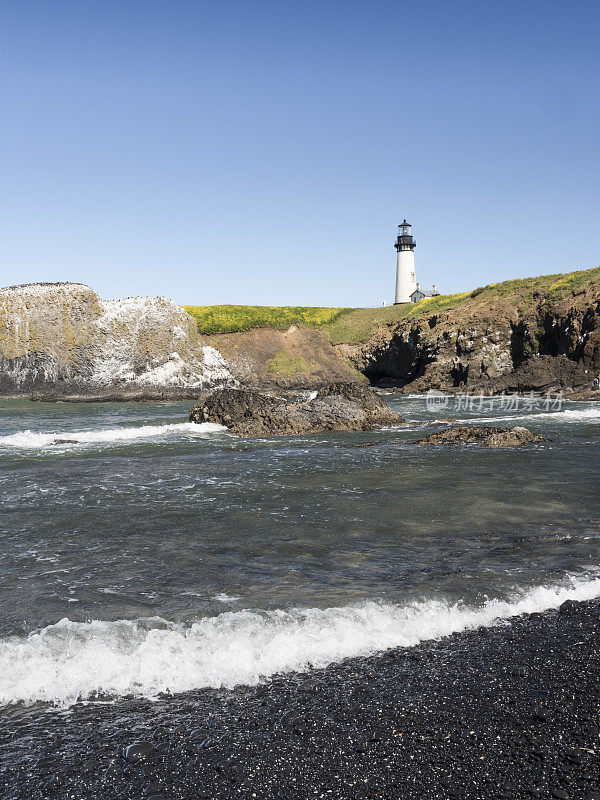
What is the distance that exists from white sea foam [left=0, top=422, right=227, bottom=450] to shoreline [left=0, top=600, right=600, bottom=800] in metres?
18.4

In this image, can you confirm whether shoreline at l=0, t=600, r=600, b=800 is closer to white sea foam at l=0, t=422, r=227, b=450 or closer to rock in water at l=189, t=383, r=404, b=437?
white sea foam at l=0, t=422, r=227, b=450

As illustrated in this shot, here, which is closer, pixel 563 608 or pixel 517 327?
pixel 563 608

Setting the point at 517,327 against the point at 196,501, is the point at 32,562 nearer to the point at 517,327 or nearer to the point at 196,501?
the point at 196,501

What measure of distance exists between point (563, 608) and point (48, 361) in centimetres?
5424

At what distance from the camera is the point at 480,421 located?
28188mm

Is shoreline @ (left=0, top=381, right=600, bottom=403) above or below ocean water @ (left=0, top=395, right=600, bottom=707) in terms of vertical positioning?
above

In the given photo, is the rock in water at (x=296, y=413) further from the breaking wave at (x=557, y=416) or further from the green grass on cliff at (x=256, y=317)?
the green grass on cliff at (x=256, y=317)

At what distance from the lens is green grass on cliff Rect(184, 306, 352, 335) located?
218ft

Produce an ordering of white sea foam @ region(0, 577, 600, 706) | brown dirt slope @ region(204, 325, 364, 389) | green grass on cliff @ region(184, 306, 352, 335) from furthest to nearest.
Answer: green grass on cliff @ region(184, 306, 352, 335), brown dirt slope @ region(204, 325, 364, 389), white sea foam @ region(0, 577, 600, 706)

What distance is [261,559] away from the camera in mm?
8109

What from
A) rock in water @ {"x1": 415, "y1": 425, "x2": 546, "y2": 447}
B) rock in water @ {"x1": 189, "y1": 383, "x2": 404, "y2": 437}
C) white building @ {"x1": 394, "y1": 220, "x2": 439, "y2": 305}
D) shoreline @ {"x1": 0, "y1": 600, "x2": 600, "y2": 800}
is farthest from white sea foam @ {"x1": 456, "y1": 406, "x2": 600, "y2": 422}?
white building @ {"x1": 394, "y1": 220, "x2": 439, "y2": 305}

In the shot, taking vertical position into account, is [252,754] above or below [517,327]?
below

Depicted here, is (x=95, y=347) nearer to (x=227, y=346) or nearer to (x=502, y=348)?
(x=227, y=346)

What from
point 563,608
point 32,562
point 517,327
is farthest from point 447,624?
point 517,327
